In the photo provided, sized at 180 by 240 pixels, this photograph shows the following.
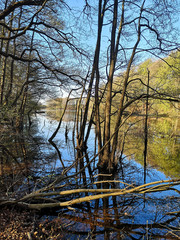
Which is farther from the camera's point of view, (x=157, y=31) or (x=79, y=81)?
(x=79, y=81)

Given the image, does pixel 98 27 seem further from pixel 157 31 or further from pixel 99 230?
pixel 99 230

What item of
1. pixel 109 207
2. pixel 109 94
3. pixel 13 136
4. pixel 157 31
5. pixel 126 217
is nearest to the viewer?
pixel 126 217

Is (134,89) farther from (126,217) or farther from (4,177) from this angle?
(4,177)

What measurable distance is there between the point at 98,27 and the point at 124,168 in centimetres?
606

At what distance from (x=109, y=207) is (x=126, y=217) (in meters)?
0.48

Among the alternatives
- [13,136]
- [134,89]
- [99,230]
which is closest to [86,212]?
[99,230]

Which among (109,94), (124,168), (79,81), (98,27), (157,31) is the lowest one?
(124,168)

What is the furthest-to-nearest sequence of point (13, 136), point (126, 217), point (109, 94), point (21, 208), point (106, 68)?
point (13, 136)
point (106, 68)
point (109, 94)
point (126, 217)
point (21, 208)

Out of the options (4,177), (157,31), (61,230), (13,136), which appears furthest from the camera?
(13,136)

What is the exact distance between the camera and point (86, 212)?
312 cm

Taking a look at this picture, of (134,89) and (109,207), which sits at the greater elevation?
(134,89)

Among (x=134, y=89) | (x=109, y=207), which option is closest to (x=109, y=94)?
(x=134, y=89)

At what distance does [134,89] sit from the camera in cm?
638

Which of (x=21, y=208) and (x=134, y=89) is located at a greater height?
(x=134, y=89)
